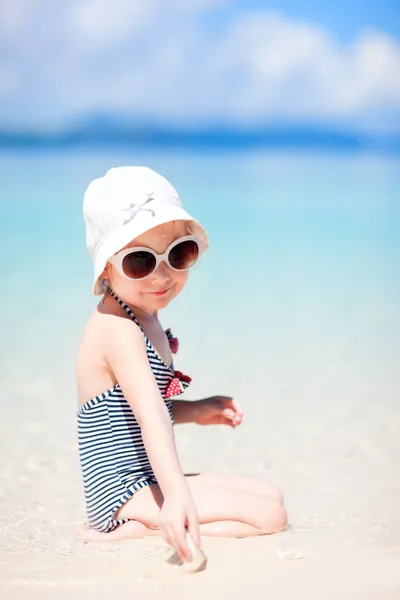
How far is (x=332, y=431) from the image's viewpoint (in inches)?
159

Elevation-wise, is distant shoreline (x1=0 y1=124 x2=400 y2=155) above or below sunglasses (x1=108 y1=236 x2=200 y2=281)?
above

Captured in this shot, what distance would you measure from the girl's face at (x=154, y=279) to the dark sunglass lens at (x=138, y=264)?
24 millimetres

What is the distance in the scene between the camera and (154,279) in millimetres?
2580

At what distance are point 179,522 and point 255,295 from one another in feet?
15.9

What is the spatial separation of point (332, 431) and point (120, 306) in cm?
168

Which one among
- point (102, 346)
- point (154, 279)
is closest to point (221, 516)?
point (102, 346)

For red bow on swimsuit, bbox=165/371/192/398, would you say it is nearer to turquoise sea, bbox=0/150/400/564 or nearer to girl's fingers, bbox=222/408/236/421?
girl's fingers, bbox=222/408/236/421

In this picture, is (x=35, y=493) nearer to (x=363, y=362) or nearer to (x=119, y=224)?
(x=119, y=224)

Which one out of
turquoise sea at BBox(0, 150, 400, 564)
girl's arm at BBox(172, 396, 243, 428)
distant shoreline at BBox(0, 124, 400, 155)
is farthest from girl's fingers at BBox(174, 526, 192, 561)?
distant shoreline at BBox(0, 124, 400, 155)

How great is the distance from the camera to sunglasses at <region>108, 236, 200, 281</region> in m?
2.52

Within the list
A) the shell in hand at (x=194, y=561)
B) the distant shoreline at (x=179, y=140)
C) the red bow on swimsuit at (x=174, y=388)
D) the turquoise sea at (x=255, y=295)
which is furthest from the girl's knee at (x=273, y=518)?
the distant shoreline at (x=179, y=140)

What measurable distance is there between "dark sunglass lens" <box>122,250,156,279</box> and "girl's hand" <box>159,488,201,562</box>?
605mm

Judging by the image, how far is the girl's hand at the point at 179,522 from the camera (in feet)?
7.05

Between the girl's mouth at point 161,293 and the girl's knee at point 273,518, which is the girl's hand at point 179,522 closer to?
the girl's knee at point 273,518
